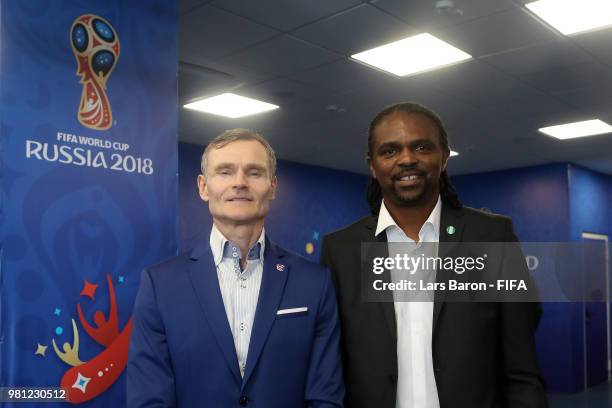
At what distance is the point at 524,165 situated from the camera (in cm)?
924

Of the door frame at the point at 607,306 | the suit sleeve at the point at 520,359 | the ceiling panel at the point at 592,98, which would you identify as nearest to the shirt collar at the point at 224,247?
the suit sleeve at the point at 520,359

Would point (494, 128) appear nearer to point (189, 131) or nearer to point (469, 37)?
point (469, 37)

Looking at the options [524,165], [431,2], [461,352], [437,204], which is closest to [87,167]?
[437,204]

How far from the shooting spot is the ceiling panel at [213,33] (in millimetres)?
3795

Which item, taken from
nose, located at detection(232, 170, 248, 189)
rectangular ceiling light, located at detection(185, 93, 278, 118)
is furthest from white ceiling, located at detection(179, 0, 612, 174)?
nose, located at detection(232, 170, 248, 189)

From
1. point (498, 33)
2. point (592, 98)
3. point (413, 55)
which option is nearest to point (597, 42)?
point (498, 33)

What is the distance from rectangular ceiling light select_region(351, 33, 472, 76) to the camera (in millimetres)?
4254

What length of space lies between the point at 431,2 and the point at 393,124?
81.2 inches

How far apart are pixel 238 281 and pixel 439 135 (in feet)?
2.47

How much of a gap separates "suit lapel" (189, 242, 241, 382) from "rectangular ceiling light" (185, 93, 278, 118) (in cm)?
390

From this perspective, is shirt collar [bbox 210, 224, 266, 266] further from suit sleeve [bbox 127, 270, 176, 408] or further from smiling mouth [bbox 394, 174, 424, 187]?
smiling mouth [bbox 394, 174, 424, 187]

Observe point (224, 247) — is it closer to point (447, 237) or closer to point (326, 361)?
point (326, 361)

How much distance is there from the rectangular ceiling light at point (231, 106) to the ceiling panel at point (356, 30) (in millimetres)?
1557

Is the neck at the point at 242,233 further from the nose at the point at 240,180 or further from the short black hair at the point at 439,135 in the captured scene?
the short black hair at the point at 439,135
